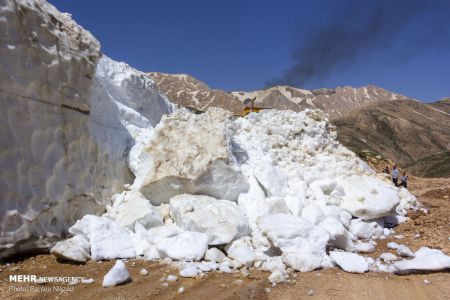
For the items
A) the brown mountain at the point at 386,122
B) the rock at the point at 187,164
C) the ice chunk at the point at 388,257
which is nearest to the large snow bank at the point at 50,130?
the rock at the point at 187,164

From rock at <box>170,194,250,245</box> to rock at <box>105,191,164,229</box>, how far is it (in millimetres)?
328

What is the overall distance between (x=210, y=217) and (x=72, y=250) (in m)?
1.87

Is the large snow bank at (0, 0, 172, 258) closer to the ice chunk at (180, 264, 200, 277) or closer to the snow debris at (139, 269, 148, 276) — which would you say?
the snow debris at (139, 269, 148, 276)

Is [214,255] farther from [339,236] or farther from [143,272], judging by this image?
[339,236]

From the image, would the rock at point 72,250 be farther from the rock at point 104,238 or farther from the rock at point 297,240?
the rock at point 297,240

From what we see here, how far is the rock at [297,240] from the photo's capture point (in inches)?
204

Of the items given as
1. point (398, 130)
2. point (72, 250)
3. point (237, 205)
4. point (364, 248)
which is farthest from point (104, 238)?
point (398, 130)

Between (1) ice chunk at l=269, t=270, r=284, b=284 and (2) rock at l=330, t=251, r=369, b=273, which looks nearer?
(1) ice chunk at l=269, t=270, r=284, b=284

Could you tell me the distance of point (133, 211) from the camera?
20.3 feet

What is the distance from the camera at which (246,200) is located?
22.7 ft

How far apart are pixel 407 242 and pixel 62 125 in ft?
18.4

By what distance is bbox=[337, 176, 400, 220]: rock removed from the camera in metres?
7.20

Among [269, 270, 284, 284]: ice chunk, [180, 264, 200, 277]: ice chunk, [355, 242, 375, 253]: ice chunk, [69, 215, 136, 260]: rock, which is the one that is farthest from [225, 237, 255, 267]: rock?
[355, 242, 375, 253]: ice chunk

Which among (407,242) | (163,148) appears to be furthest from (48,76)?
(407,242)
